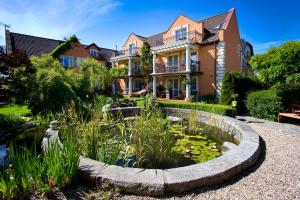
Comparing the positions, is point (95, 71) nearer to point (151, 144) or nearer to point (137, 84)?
point (137, 84)

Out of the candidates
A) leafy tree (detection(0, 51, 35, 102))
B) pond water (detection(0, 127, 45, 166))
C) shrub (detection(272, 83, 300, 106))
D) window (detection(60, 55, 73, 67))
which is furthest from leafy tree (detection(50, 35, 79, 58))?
shrub (detection(272, 83, 300, 106))

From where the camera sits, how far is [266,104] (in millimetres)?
9766

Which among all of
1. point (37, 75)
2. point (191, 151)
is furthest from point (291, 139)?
point (37, 75)

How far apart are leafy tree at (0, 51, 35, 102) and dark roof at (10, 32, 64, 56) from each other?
18.7 metres

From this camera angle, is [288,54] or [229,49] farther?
[229,49]

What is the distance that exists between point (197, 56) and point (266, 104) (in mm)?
10554

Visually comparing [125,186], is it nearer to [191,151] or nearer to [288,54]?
[191,151]

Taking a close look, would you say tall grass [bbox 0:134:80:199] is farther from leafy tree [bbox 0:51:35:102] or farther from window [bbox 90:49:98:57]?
window [bbox 90:49:98:57]

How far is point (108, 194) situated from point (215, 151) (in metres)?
3.57

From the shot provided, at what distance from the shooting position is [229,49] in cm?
1839

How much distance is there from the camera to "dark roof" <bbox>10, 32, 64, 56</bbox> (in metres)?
23.6

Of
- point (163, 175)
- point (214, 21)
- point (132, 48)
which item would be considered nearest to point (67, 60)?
point (132, 48)

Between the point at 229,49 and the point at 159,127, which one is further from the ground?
the point at 229,49

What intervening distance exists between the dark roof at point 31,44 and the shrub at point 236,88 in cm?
2283
